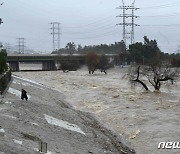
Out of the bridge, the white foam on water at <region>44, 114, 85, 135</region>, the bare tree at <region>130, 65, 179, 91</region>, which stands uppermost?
the bridge

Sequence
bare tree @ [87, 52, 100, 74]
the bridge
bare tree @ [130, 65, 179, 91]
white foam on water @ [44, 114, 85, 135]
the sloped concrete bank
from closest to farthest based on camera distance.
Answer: the sloped concrete bank < white foam on water @ [44, 114, 85, 135] < bare tree @ [130, 65, 179, 91] < bare tree @ [87, 52, 100, 74] < the bridge

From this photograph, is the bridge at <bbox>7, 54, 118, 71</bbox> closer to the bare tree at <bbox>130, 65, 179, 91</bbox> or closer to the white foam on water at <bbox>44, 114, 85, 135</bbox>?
the bare tree at <bbox>130, 65, 179, 91</bbox>

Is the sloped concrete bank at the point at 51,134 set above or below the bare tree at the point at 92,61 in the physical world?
below

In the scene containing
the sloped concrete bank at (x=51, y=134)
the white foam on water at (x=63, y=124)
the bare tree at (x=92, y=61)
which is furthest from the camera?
the bare tree at (x=92, y=61)

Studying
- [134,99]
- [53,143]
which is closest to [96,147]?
[53,143]

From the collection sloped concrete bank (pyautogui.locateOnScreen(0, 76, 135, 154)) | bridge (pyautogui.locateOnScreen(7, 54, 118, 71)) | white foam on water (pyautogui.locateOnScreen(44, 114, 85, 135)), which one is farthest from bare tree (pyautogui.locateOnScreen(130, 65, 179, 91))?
bridge (pyautogui.locateOnScreen(7, 54, 118, 71))

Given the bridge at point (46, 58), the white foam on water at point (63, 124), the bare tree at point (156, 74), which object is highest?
the bridge at point (46, 58)

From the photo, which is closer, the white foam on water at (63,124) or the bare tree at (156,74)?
the white foam on water at (63,124)

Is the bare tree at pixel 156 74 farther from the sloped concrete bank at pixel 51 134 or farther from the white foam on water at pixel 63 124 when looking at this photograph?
the white foam on water at pixel 63 124

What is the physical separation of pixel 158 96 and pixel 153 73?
8.60 meters

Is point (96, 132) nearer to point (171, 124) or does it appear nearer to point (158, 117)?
point (171, 124)

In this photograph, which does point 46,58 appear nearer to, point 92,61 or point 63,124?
point 92,61

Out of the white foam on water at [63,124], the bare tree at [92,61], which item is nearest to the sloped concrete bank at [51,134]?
the white foam on water at [63,124]

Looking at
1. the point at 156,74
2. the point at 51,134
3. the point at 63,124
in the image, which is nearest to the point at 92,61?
the point at 156,74
